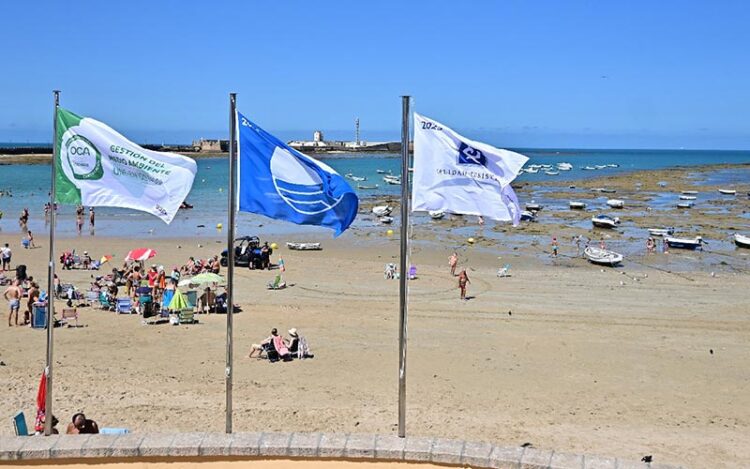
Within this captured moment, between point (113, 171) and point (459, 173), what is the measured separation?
12.4 feet

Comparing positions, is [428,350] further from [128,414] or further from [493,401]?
[128,414]

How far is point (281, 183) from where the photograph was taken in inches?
Result: 360

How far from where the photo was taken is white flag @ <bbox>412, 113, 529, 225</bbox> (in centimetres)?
896

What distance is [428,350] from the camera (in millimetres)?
19125

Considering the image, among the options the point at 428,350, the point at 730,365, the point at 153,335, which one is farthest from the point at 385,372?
the point at 730,365

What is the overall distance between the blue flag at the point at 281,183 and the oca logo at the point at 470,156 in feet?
4.13

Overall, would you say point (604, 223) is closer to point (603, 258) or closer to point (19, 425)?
point (603, 258)

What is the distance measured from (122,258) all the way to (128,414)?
22320 mm

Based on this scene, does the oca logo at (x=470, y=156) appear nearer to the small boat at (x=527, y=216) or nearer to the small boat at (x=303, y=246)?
the small boat at (x=303, y=246)

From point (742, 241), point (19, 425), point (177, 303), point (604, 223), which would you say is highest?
point (604, 223)

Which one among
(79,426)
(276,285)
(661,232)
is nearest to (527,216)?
(661,232)

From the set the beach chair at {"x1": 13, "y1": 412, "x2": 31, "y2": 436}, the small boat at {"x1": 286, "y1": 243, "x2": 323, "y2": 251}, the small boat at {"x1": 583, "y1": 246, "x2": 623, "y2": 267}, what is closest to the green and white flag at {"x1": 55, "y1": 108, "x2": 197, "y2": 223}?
the beach chair at {"x1": 13, "y1": 412, "x2": 31, "y2": 436}

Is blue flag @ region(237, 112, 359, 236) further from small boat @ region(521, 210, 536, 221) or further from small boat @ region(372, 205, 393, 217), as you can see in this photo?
small boat @ region(372, 205, 393, 217)

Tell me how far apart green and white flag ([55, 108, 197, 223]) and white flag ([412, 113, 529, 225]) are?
98.8 inches
